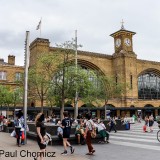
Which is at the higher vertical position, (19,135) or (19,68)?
(19,68)

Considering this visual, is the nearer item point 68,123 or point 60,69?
point 68,123

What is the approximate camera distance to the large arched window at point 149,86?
6257 cm

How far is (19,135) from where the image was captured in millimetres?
13570

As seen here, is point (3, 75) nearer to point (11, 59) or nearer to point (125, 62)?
point (11, 59)

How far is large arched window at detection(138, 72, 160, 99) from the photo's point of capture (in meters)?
62.6

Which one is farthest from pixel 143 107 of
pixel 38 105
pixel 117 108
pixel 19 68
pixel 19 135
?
pixel 19 135

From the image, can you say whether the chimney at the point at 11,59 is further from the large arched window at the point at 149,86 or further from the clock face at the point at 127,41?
the large arched window at the point at 149,86

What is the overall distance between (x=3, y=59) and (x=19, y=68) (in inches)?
422

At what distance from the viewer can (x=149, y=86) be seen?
64750 mm

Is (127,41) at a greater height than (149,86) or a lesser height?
greater

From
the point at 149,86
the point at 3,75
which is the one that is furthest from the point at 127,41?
the point at 3,75

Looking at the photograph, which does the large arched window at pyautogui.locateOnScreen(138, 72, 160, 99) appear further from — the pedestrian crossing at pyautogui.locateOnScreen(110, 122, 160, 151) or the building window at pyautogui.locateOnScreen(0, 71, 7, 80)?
the pedestrian crossing at pyautogui.locateOnScreen(110, 122, 160, 151)

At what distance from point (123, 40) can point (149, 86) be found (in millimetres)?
13373

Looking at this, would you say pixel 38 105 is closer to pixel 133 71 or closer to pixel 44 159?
pixel 133 71
